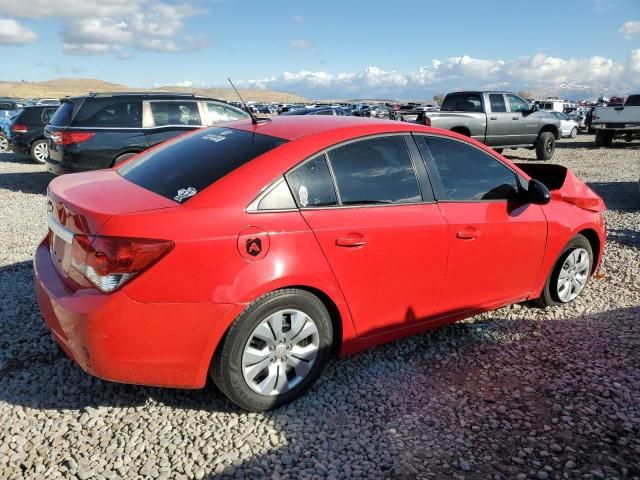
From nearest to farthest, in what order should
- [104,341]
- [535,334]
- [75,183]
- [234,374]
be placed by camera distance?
[104,341]
[234,374]
[75,183]
[535,334]

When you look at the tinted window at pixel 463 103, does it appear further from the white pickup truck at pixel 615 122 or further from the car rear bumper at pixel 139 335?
the car rear bumper at pixel 139 335

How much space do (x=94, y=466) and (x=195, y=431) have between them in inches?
20.6

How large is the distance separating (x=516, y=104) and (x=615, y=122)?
617cm

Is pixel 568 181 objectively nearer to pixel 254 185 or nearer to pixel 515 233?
pixel 515 233

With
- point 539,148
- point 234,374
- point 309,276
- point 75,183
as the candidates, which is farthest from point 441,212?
point 539,148

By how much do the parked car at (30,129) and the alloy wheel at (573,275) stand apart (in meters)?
13.5

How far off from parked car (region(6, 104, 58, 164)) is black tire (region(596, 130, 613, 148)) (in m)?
19.2

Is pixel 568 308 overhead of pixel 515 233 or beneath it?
beneath

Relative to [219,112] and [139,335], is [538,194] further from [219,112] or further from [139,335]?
[219,112]

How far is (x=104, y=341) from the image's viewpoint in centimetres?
258

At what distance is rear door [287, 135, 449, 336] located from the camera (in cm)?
306

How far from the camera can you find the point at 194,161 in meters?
3.24

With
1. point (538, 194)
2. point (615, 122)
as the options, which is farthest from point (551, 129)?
point (538, 194)

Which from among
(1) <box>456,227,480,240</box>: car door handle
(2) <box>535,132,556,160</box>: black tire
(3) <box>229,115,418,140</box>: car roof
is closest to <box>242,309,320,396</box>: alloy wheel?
(3) <box>229,115,418,140</box>: car roof
